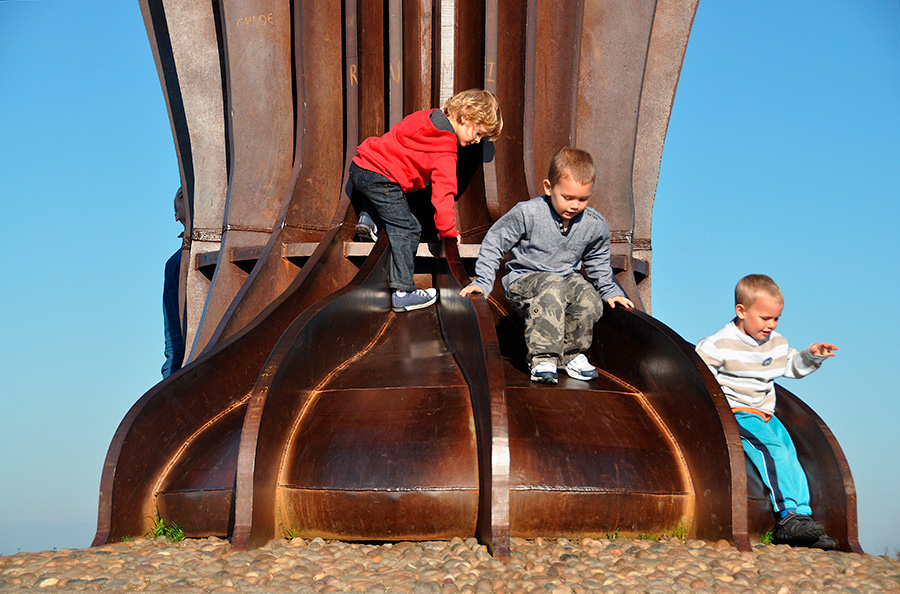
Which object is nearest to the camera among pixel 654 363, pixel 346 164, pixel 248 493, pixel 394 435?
pixel 248 493

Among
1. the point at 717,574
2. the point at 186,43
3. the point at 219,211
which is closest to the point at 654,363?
the point at 717,574

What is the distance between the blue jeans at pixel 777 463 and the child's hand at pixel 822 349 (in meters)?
0.45

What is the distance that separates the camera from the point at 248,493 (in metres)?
3.59

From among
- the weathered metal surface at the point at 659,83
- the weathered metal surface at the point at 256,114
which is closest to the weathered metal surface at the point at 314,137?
the weathered metal surface at the point at 256,114

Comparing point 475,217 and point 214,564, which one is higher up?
point 475,217

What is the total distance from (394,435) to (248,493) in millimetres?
762

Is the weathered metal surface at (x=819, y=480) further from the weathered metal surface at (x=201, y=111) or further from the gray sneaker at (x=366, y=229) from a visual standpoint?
the weathered metal surface at (x=201, y=111)

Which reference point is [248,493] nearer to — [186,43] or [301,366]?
[301,366]

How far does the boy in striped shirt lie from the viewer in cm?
406

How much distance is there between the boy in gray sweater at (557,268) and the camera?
4324 mm

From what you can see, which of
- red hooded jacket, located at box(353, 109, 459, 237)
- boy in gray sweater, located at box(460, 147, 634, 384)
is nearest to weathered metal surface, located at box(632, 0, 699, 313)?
red hooded jacket, located at box(353, 109, 459, 237)

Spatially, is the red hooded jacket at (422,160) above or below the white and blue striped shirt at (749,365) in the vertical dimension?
above

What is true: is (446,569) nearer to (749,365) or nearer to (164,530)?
(164,530)

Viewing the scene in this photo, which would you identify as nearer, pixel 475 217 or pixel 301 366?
pixel 301 366
